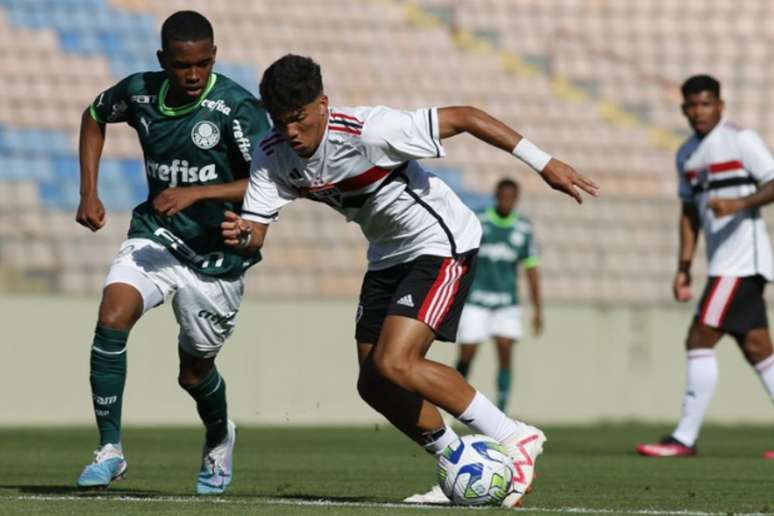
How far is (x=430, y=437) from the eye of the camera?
6.88 m

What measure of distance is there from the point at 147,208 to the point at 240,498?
144 centimetres

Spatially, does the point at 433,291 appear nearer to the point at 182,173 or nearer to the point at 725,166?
the point at 182,173

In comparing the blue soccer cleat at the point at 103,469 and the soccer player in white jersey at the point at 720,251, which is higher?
the soccer player in white jersey at the point at 720,251

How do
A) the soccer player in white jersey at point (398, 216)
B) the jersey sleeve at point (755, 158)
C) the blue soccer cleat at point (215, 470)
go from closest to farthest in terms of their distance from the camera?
the soccer player in white jersey at point (398, 216) < the blue soccer cleat at point (215, 470) < the jersey sleeve at point (755, 158)

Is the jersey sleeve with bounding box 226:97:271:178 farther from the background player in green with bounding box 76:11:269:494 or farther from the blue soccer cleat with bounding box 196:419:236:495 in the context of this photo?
the blue soccer cleat with bounding box 196:419:236:495

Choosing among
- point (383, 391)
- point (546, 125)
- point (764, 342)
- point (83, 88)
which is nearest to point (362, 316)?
point (383, 391)

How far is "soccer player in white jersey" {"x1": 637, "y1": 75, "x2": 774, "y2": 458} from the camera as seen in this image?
10.3 m

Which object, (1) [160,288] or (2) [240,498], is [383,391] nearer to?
(2) [240,498]

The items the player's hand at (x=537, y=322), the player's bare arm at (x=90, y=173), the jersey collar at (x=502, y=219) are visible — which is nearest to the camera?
the player's bare arm at (x=90, y=173)

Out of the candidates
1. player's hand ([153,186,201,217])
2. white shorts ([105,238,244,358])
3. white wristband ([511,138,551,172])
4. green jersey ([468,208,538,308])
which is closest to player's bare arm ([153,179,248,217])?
player's hand ([153,186,201,217])

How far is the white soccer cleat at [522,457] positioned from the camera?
6.46 meters

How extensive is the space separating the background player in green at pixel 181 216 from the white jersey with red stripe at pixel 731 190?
388 cm

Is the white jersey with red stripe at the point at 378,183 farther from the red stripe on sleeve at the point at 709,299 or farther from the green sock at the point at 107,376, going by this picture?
the red stripe on sleeve at the point at 709,299

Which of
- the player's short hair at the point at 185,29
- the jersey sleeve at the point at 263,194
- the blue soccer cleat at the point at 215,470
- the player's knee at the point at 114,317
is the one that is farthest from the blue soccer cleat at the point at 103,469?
the player's short hair at the point at 185,29
